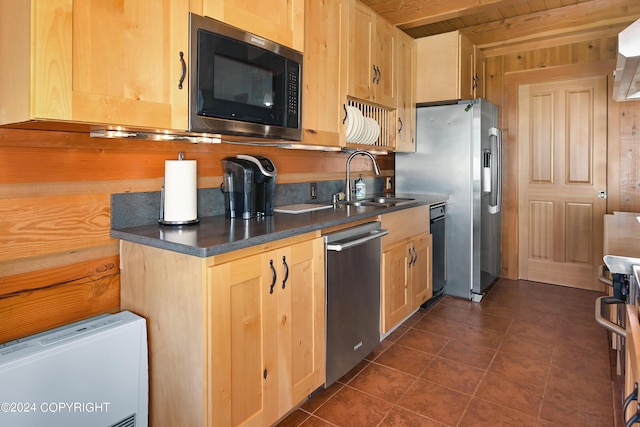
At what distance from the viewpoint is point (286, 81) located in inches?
80.4

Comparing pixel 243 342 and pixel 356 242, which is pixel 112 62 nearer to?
pixel 243 342

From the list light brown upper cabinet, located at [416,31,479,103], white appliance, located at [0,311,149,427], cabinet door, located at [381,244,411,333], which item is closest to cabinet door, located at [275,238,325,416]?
white appliance, located at [0,311,149,427]

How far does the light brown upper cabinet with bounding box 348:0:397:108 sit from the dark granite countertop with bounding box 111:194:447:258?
1.03 meters

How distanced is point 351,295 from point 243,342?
0.80m

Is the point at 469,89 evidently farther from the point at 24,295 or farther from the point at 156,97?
the point at 24,295

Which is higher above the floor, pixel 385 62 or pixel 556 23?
pixel 556 23

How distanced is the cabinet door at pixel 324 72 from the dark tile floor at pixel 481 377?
1399 millimetres

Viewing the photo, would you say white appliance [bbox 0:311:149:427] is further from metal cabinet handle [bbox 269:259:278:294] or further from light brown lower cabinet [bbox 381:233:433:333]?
light brown lower cabinet [bbox 381:233:433:333]

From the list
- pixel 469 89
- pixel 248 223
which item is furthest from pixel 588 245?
pixel 248 223

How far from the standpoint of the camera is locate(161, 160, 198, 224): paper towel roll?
69.6 inches

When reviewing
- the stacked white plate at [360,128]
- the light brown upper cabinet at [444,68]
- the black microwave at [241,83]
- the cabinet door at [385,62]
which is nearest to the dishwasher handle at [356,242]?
the black microwave at [241,83]

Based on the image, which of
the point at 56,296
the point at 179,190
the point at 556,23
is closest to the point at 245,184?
the point at 179,190

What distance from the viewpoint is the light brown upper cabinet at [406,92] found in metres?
3.36

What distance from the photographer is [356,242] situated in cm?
218
